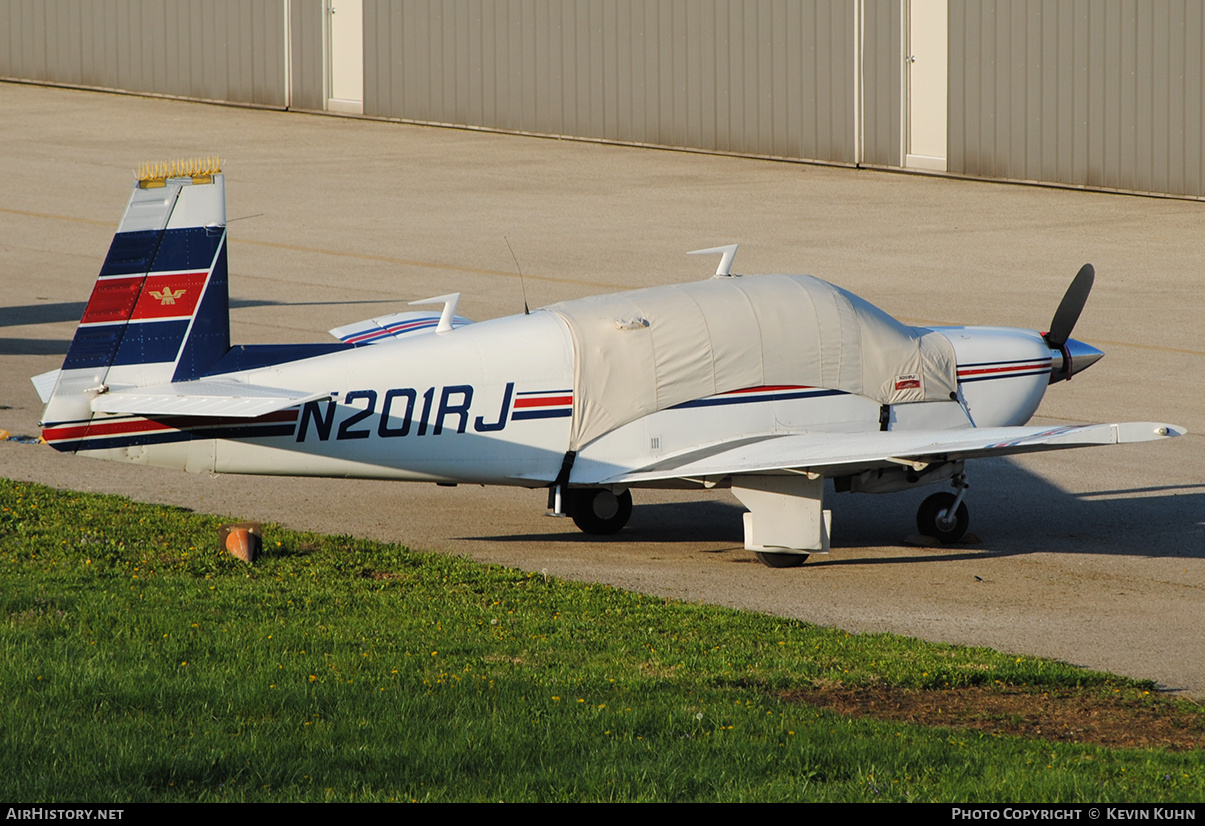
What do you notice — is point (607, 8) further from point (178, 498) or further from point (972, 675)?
point (972, 675)

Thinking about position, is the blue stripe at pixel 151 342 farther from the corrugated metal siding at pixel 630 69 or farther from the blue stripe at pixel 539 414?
the corrugated metal siding at pixel 630 69

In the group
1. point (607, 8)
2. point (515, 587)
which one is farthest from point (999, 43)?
point (515, 587)

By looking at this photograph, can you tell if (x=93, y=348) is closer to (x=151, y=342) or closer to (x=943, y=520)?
(x=151, y=342)

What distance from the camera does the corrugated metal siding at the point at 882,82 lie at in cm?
3353

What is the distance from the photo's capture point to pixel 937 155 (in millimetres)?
33875

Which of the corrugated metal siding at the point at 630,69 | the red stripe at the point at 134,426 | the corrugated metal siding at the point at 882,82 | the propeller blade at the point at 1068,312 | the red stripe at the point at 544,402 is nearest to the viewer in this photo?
the red stripe at the point at 134,426

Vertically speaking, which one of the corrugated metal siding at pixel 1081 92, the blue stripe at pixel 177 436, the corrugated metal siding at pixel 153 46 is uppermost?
the corrugated metal siding at pixel 153 46

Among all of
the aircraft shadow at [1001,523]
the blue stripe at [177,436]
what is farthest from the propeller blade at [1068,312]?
the blue stripe at [177,436]

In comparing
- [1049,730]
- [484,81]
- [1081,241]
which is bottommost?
[1049,730]

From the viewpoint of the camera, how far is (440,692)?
27.0 feet

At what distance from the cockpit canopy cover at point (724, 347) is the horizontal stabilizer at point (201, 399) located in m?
2.18

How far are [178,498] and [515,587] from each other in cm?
413

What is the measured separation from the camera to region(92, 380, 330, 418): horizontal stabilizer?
10.6m
